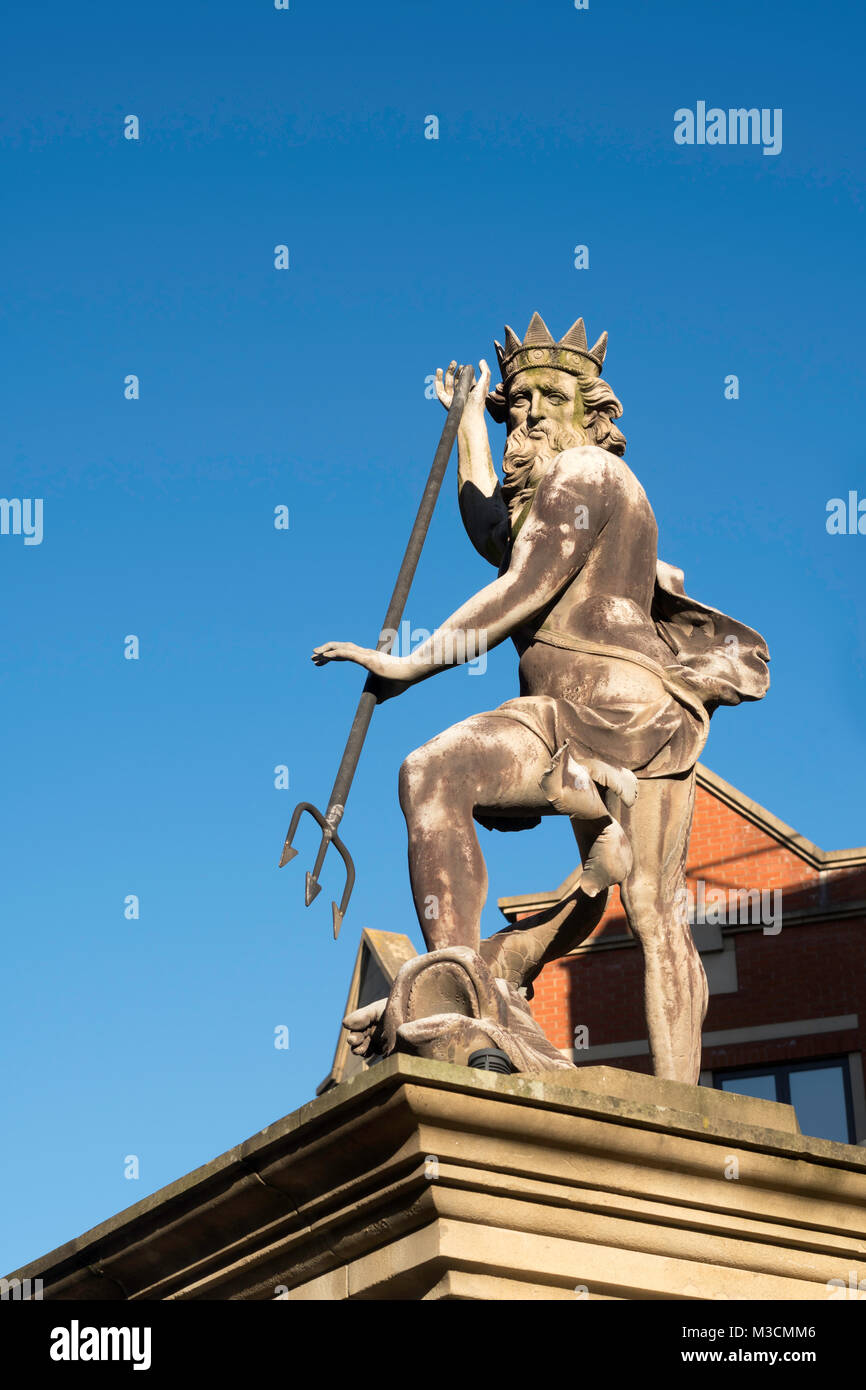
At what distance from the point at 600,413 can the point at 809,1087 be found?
13316mm

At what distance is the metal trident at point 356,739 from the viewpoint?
6273 millimetres

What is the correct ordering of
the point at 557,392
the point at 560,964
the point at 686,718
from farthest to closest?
the point at 560,964, the point at 557,392, the point at 686,718

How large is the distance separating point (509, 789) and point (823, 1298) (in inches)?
75.2

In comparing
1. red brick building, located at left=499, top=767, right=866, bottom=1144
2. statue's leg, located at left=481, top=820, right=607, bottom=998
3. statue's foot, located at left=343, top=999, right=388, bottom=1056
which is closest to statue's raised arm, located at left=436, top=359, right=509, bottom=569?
statue's leg, located at left=481, top=820, right=607, bottom=998

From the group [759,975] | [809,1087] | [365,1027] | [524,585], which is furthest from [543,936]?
[759,975]

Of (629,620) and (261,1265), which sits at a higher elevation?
(629,620)

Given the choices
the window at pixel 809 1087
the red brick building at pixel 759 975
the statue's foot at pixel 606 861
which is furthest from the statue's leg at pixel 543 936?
the window at pixel 809 1087

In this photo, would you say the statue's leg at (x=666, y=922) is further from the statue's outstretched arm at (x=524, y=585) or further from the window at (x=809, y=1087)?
the window at (x=809, y=1087)

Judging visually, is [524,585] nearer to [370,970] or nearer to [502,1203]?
[502,1203]

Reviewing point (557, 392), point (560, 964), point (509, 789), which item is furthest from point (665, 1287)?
point (560, 964)

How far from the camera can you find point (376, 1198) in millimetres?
4859

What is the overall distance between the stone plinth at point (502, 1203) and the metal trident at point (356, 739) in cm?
123
